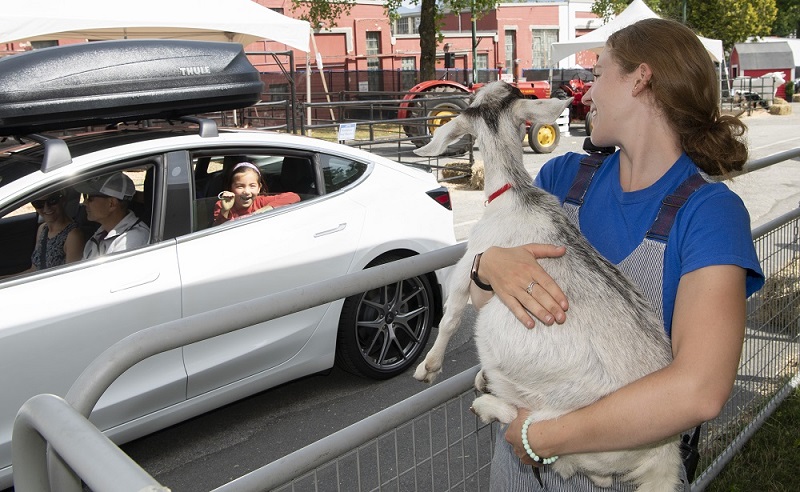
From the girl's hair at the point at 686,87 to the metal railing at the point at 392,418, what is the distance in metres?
0.78

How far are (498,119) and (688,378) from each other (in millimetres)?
1257

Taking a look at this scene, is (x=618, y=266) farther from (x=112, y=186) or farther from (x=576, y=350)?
(x=112, y=186)

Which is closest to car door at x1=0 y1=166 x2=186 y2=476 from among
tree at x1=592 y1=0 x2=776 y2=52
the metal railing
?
the metal railing

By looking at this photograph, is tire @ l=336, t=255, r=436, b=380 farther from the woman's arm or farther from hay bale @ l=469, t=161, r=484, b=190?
hay bale @ l=469, t=161, r=484, b=190

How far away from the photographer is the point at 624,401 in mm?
1503

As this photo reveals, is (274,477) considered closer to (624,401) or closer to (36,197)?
(624,401)

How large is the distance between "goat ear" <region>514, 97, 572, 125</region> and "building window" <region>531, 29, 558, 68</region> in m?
52.4

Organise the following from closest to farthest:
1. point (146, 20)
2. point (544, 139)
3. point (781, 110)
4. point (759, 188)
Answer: point (146, 20)
point (759, 188)
point (544, 139)
point (781, 110)

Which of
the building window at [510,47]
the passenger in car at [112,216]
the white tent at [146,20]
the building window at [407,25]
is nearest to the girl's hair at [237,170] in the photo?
the passenger in car at [112,216]

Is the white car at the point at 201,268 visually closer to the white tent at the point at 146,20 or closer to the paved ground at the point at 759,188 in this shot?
the paved ground at the point at 759,188

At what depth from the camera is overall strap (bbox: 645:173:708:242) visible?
162 centimetres

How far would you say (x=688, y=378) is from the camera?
1.43 m

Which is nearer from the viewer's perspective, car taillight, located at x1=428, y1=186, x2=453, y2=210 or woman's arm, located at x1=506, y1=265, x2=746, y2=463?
woman's arm, located at x1=506, y1=265, x2=746, y2=463

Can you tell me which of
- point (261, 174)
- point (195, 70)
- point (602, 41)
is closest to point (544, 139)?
point (602, 41)
